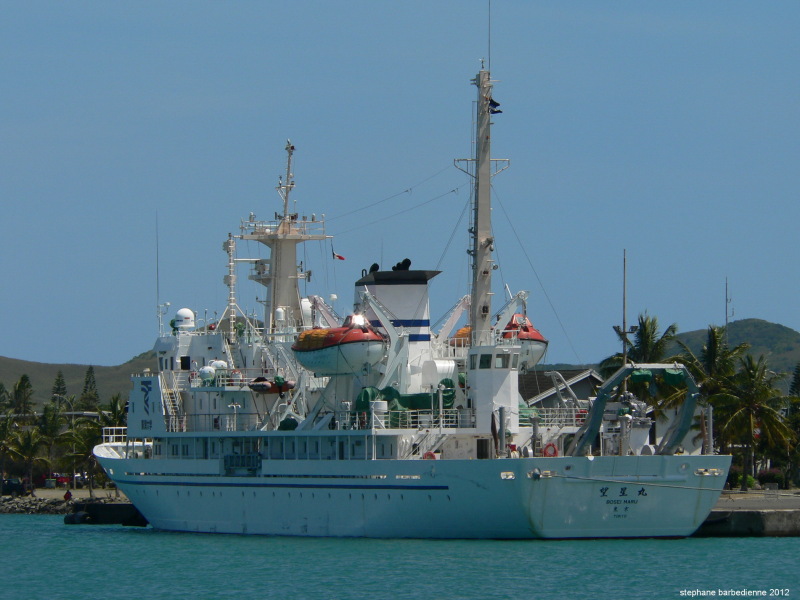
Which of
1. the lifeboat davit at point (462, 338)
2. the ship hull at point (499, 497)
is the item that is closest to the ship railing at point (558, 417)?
the lifeboat davit at point (462, 338)

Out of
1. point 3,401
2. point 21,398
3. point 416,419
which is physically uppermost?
point 21,398

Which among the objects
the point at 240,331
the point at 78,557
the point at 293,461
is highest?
the point at 240,331

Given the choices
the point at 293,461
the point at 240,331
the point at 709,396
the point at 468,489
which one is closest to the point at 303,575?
the point at 468,489

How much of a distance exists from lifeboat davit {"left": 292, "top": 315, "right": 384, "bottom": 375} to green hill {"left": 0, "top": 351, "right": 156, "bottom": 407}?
418ft

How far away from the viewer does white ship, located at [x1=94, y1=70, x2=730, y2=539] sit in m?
38.3

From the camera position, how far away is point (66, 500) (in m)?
65.5

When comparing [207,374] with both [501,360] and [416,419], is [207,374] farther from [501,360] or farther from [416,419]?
[501,360]

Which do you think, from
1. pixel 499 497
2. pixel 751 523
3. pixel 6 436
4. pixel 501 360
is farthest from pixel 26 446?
pixel 751 523

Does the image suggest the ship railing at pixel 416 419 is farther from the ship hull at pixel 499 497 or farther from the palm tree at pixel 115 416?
the palm tree at pixel 115 416

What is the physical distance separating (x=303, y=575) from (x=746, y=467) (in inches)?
939

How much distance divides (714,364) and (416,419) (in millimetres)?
18939

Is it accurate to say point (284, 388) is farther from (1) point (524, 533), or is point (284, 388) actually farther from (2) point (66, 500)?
(2) point (66, 500)

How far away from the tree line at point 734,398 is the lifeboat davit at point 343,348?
10700 mm

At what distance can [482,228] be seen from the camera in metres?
41.4
